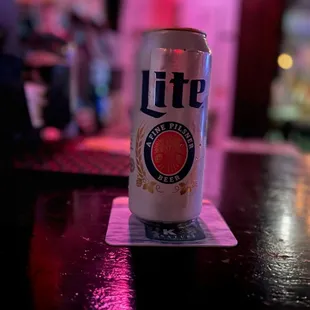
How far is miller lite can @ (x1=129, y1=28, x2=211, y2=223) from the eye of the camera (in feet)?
1.54

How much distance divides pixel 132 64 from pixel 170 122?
2.44 m

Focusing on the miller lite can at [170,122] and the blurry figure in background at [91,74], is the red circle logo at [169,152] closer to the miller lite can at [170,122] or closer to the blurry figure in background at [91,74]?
the miller lite can at [170,122]

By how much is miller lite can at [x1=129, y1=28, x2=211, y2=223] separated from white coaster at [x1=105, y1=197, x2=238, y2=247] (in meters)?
0.02

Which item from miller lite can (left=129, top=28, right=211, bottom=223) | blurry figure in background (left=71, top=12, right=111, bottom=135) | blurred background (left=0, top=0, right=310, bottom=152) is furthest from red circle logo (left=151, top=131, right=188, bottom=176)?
blurry figure in background (left=71, top=12, right=111, bottom=135)

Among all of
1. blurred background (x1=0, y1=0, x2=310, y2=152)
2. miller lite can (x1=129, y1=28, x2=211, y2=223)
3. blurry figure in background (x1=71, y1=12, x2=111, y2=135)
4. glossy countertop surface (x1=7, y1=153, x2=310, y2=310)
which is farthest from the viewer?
blurry figure in background (x1=71, y1=12, x2=111, y2=135)

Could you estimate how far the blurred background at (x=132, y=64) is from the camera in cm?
134

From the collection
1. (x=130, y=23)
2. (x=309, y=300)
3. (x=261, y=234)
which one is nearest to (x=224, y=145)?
(x=130, y=23)

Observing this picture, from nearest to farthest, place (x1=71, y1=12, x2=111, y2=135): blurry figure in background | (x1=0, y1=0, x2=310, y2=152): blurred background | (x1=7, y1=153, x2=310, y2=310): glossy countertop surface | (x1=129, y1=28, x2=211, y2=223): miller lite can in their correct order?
1. (x1=7, y1=153, x2=310, y2=310): glossy countertop surface
2. (x1=129, y1=28, x2=211, y2=223): miller lite can
3. (x1=0, y1=0, x2=310, y2=152): blurred background
4. (x1=71, y1=12, x2=111, y2=135): blurry figure in background

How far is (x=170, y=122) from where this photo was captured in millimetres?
477

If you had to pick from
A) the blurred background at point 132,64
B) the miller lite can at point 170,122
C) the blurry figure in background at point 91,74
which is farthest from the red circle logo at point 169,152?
the blurry figure in background at point 91,74

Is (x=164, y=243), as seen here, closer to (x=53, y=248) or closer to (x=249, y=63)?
(x=53, y=248)

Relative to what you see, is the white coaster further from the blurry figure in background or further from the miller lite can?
the blurry figure in background

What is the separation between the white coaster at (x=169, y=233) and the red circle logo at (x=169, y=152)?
0.08m

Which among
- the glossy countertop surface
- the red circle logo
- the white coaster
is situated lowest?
the glossy countertop surface
